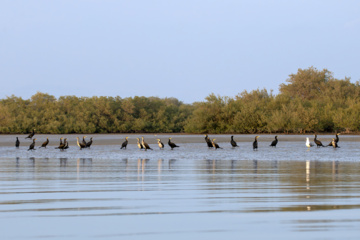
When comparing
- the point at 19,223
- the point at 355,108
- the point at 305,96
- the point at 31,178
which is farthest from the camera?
the point at 305,96

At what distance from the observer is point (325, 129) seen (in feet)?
160

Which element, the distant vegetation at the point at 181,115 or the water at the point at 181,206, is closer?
the water at the point at 181,206

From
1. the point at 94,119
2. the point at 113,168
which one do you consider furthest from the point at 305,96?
the point at 113,168

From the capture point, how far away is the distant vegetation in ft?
156

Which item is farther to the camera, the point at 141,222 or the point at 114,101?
the point at 114,101

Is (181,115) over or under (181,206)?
over

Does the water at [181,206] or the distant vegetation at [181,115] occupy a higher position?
the distant vegetation at [181,115]

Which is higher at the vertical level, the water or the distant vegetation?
the distant vegetation

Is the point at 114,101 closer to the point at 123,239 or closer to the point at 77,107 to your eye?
the point at 77,107

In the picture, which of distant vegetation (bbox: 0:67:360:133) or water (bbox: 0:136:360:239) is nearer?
water (bbox: 0:136:360:239)

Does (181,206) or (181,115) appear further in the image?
(181,115)

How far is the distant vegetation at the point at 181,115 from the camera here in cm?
4762

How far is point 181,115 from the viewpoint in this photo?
56.4 meters

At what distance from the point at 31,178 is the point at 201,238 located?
6.64 metres
